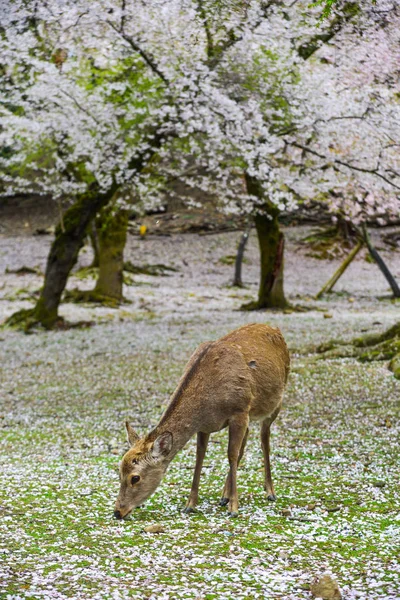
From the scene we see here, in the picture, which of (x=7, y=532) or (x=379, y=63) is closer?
(x=7, y=532)

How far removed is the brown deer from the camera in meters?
5.04

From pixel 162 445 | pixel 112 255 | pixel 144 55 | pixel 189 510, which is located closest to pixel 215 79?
pixel 144 55

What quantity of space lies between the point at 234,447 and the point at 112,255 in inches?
759

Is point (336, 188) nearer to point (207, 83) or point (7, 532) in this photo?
point (207, 83)

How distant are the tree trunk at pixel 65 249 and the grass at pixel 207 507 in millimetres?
7396

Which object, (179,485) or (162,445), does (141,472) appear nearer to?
(162,445)

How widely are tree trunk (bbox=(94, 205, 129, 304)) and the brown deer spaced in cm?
1834

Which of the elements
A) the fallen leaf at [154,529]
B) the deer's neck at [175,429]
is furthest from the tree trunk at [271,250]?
the fallen leaf at [154,529]

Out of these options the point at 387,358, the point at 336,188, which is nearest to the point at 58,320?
the point at 336,188

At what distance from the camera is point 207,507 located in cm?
581

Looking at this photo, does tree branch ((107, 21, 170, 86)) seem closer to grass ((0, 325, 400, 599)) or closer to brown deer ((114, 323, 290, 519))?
grass ((0, 325, 400, 599))

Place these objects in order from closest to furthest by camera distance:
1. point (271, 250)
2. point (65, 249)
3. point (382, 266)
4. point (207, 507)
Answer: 1. point (207, 507)
2. point (65, 249)
3. point (271, 250)
4. point (382, 266)

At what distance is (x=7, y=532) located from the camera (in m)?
5.39

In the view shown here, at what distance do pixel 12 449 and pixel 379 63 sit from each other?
914 cm
